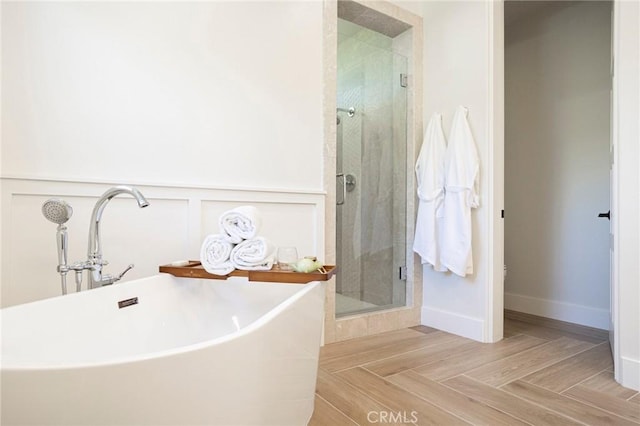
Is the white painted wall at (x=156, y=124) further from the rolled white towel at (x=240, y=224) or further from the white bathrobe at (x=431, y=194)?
the white bathrobe at (x=431, y=194)

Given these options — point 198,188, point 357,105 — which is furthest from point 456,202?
point 198,188

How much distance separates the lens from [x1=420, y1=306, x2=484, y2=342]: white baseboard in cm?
249

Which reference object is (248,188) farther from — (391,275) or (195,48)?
(391,275)

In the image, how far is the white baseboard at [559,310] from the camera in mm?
2842

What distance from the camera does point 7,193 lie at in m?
1.55

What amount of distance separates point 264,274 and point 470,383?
3.79ft

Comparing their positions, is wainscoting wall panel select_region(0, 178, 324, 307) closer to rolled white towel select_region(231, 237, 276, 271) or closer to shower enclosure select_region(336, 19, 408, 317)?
shower enclosure select_region(336, 19, 408, 317)

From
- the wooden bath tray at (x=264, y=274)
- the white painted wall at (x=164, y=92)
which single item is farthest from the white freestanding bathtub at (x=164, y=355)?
the white painted wall at (x=164, y=92)

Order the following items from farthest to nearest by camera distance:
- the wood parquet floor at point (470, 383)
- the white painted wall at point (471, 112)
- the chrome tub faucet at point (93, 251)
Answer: the white painted wall at point (471, 112), the wood parquet floor at point (470, 383), the chrome tub faucet at point (93, 251)

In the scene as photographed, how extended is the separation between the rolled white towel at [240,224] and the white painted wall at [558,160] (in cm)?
270

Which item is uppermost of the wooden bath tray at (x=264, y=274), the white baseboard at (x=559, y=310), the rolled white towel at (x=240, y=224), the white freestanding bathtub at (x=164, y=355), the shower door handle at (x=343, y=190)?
the shower door handle at (x=343, y=190)

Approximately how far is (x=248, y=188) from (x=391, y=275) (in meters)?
1.33

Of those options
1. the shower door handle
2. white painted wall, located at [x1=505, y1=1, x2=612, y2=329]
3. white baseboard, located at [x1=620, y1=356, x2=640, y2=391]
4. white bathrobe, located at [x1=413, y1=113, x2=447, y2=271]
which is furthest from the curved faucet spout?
white painted wall, located at [x1=505, y1=1, x2=612, y2=329]

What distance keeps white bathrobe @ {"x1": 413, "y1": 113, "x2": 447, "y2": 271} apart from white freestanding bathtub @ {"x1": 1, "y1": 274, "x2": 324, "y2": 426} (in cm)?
132
